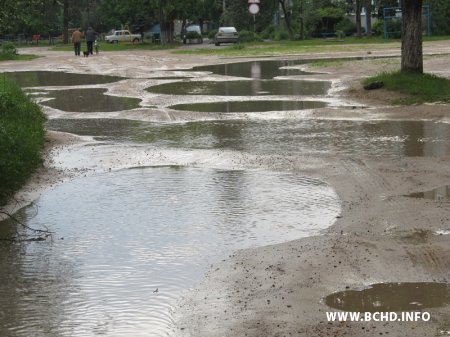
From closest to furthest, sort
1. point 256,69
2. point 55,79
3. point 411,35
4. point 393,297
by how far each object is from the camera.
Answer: point 393,297 → point 411,35 → point 55,79 → point 256,69

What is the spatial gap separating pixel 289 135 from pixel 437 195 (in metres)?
5.46

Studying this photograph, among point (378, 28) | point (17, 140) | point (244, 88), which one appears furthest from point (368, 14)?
point (17, 140)

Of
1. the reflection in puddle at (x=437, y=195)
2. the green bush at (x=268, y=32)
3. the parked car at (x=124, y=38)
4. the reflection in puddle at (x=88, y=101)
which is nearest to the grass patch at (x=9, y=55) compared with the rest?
the green bush at (x=268, y=32)

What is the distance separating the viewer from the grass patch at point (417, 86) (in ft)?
61.1

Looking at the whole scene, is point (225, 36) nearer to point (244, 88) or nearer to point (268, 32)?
point (268, 32)

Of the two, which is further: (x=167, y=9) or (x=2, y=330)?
(x=167, y=9)

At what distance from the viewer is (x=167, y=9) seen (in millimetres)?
57938

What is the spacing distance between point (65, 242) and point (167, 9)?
51.1 metres

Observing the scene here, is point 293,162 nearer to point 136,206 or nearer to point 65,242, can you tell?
point 136,206

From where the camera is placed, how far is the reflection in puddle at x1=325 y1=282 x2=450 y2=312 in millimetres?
6219

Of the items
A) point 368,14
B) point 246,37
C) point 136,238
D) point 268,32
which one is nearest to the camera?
point 136,238

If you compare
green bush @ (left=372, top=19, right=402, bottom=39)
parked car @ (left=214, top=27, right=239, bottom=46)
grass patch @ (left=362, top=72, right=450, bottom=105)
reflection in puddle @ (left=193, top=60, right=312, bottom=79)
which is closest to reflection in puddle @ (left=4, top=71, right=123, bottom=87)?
Result: reflection in puddle @ (left=193, top=60, right=312, bottom=79)

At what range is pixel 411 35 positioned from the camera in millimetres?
20547

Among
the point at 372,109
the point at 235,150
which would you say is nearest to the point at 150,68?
the point at 372,109
